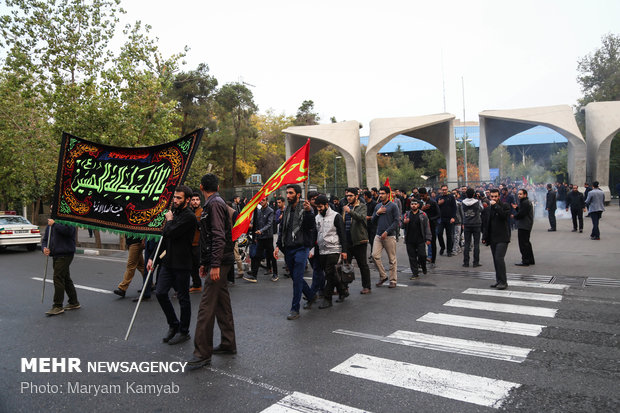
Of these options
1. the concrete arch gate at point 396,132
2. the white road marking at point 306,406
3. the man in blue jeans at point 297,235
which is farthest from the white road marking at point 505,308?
the concrete arch gate at point 396,132

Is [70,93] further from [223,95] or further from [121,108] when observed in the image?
[223,95]

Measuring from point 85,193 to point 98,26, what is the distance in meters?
14.9

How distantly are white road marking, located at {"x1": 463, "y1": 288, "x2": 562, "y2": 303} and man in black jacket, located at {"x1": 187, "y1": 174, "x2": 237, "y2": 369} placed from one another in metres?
4.76

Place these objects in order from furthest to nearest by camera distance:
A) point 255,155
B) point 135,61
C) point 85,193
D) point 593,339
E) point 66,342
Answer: point 255,155 → point 135,61 → point 85,193 → point 66,342 → point 593,339

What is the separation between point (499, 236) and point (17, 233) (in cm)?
1789

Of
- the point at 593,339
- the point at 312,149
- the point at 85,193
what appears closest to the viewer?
the point at 593,339

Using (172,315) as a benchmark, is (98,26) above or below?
above

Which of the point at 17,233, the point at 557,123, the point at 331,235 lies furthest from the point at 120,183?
the point at 557,123

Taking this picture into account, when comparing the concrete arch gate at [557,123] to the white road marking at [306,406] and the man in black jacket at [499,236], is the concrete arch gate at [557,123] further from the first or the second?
the white road marking at [306,406]

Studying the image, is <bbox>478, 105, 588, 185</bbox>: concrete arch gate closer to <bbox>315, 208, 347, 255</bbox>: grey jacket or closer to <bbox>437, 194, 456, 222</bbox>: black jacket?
<bbox>437, 194, 456, 222</bbox>: black jacket

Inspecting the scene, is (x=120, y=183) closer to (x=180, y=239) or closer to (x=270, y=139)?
(x=180, y=239)

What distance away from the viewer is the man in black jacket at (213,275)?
459 cm

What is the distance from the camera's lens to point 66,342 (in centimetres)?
544

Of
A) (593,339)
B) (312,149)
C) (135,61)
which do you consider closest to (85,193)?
(593,339)
